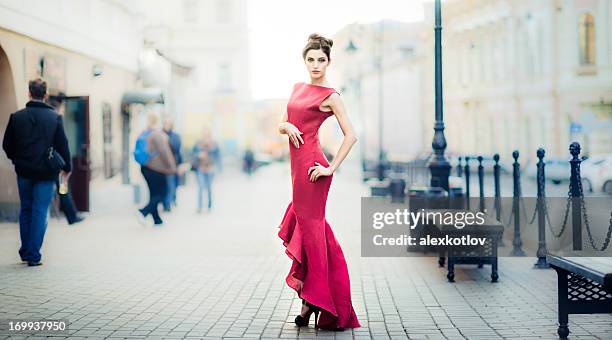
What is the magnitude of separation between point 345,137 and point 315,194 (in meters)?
0.46

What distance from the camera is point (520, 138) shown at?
1475 inches

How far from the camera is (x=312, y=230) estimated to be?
5.48 m

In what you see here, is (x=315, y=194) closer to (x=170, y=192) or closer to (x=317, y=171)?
(x=317, y=171)

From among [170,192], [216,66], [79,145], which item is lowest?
[170,192]

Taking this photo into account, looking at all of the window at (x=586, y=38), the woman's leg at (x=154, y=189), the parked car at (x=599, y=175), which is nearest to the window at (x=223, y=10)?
the window at (x=586, y=38)

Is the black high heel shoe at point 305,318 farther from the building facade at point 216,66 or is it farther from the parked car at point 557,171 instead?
→ the building facade at point 216,66

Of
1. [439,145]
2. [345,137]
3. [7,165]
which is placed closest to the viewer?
[345,137]

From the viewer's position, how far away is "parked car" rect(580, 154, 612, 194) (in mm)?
23031

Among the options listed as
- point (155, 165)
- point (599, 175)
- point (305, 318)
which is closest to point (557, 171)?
point (599, 175)

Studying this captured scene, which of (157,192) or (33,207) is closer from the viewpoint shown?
(33,207)

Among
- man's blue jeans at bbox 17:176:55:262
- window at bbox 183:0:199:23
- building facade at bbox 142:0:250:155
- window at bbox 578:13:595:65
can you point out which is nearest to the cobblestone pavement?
man's blue jeans at bbox 17:176:55:262

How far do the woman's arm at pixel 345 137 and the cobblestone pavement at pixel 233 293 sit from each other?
112 cm

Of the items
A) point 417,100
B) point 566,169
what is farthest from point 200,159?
point 417,100

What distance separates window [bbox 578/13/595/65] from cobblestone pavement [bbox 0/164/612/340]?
2488 cm
